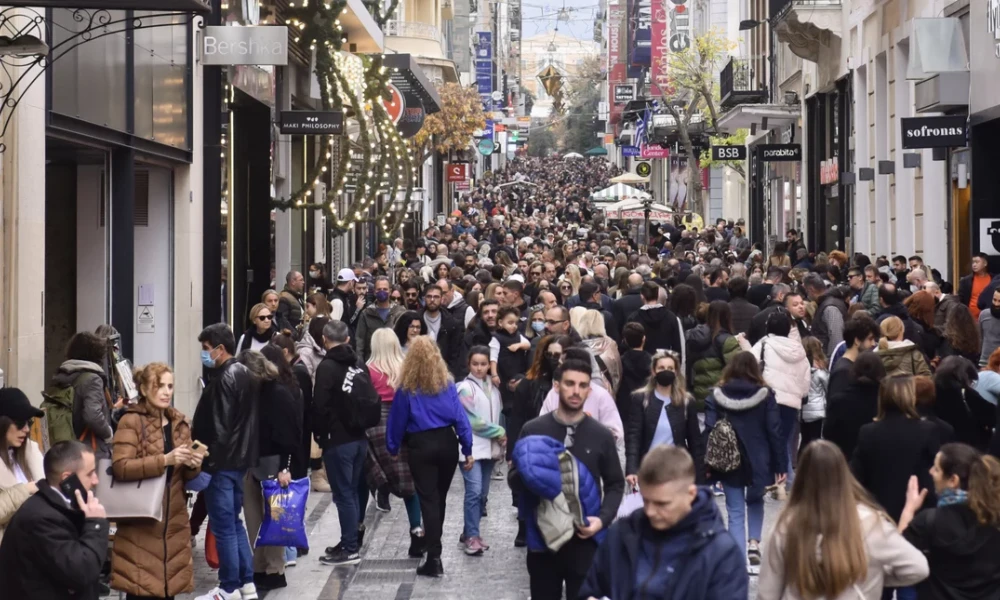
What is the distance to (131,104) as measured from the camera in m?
14.8

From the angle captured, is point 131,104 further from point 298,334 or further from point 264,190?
point 264,190

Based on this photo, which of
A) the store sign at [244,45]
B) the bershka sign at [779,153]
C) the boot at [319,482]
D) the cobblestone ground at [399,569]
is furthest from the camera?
the bershka sign at [779,153]

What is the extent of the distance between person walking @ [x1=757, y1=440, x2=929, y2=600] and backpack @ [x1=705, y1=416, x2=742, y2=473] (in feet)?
14.5

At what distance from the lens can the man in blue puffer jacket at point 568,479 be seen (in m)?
7.07

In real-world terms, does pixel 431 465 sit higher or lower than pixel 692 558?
lower

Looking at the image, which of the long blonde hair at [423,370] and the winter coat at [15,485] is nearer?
the winter coat at [15,485]

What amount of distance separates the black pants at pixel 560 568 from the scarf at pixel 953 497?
1726mm

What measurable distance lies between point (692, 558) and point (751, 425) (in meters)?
5.01

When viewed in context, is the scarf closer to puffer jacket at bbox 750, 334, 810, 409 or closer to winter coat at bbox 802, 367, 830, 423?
puffer jacket at bbox 750, 334, 810, 409

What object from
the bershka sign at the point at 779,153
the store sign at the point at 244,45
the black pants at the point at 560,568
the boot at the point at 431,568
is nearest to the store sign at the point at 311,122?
the store sign at the point at 244,45

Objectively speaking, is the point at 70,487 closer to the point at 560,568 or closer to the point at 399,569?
the point at 560,568

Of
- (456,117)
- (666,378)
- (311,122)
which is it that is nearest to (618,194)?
(456,117)

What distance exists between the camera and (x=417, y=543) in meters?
11.2

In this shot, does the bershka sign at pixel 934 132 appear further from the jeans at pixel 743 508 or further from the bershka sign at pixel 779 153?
the bershka sign at pixel 779 153
